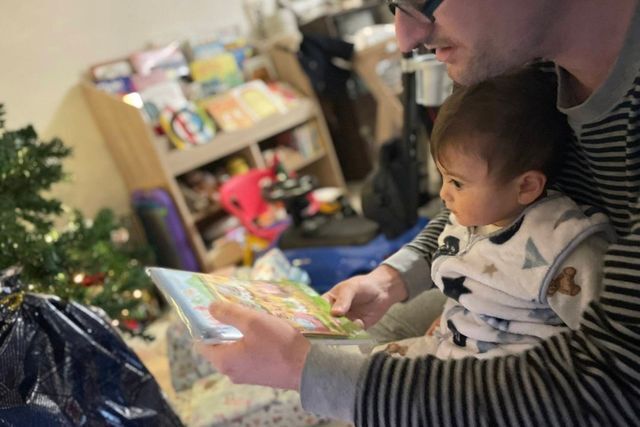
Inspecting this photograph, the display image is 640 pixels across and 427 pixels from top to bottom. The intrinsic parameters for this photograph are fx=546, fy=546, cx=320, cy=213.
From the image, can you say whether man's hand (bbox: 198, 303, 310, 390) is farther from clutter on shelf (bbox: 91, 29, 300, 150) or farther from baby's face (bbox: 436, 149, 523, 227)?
clutter on shelf (bbox: 91, 29, 300, 150)

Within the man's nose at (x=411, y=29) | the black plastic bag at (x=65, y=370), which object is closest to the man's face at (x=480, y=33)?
the man's nose at (x=411, y=29)

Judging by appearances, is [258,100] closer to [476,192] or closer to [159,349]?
[159,349]

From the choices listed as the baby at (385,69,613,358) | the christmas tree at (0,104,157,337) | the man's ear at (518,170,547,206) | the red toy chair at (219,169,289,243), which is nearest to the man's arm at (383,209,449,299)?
the baby at (385,69,613,358)

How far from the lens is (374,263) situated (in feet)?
6.19

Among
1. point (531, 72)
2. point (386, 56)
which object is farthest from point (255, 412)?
point (386, 56)

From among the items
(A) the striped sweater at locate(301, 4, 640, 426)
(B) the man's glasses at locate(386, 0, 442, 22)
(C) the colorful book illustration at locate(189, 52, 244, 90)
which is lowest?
(A) the striped sweater at locate(301, 4, 640, 426)

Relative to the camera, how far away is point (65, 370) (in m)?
0.95

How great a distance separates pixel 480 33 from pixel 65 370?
0.86 meters

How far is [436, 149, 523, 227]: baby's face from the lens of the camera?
0.78 metres

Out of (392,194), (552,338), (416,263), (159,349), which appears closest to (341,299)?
(416,263)

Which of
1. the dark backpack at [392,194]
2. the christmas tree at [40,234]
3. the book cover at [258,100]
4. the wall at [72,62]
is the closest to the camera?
the christmas tree at [40,234]

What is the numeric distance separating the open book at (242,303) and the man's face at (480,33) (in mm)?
411

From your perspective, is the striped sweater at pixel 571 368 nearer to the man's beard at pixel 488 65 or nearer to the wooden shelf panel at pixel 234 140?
the man's beard at pixel 488 65

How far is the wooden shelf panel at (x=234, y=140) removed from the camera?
7.79ft
